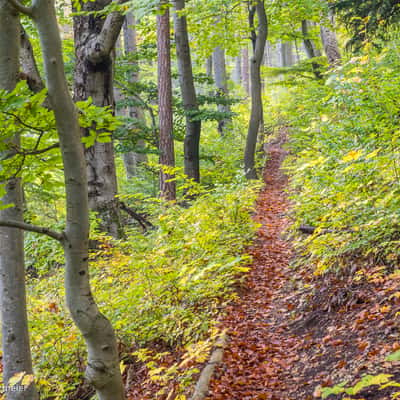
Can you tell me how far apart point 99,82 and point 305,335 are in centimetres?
502

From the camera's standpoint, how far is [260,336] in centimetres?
477

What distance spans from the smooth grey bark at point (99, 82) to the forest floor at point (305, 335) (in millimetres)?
2882

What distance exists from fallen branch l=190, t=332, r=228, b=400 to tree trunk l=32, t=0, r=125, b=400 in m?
0.96

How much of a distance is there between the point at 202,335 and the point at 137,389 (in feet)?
3.12

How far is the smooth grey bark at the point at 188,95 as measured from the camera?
1075 centimetres

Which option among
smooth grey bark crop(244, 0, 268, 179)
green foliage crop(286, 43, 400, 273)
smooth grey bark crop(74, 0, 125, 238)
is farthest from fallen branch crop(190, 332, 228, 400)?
smooth grey bark crop(244, 0, 268, 179)

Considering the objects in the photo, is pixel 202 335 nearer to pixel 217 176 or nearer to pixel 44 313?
pixel 44 313

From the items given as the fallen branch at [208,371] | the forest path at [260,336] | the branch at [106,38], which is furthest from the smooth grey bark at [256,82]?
the fallen branch at [208,371]

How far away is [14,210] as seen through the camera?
3.81 meters

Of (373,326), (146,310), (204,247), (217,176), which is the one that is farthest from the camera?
(217,176)

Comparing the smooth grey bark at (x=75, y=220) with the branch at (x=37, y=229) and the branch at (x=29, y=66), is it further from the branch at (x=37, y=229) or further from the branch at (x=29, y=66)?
the branch at (x=29, y=66)

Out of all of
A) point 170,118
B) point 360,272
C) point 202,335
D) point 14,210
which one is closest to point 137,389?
point 202,335

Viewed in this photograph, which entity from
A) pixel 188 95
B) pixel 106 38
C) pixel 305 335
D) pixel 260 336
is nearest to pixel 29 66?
pixel 106 38

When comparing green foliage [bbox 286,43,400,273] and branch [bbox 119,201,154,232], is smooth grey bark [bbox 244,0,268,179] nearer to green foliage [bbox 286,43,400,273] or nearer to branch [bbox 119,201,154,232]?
branch [bbox 119,201,154,232]
